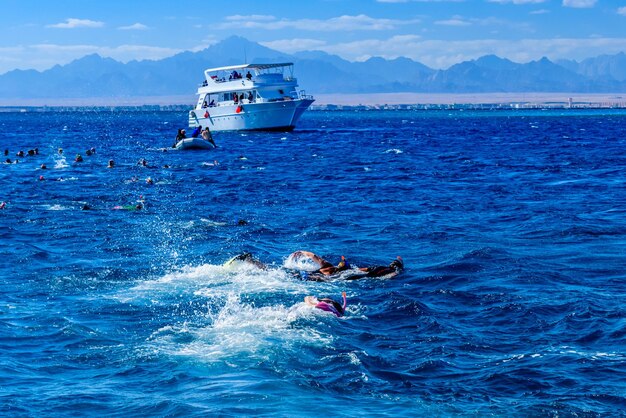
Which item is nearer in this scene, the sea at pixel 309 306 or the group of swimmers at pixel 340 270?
the sea at pixel 309 306

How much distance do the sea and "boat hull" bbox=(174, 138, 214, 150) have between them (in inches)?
1050

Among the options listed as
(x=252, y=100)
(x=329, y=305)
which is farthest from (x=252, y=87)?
(x=329, y=305)

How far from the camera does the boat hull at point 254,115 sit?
87438 millimetres

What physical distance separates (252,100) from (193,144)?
2148 centimetres

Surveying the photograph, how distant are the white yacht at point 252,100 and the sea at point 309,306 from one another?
1859 inches

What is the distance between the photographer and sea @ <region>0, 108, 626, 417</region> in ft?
41.9

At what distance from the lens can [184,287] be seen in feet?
66.2

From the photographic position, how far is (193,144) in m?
67.6

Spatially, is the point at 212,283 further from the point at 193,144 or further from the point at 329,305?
the point at 193,144

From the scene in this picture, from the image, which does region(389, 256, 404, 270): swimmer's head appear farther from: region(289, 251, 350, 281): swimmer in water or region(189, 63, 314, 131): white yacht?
region(189, 63, 314, 131): white yacht

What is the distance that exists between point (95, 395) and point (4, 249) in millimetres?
13789

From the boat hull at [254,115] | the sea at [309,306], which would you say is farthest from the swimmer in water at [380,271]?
the boat hull at [254,115]

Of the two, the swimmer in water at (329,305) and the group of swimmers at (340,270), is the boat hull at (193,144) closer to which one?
the group of swimmers at (340,270)

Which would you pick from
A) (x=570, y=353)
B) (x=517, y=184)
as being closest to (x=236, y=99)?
(x=517, y=184)
